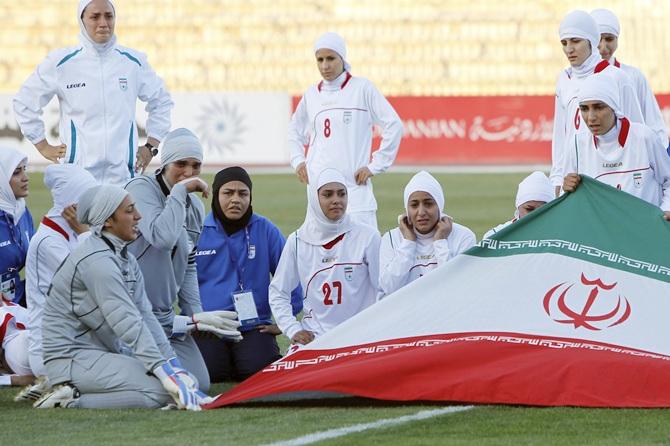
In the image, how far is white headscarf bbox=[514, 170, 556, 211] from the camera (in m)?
8.88

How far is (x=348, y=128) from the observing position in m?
11.6

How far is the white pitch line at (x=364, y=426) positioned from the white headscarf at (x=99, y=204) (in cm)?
170

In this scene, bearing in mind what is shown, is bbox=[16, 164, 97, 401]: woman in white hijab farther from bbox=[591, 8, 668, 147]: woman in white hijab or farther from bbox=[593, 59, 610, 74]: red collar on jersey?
bbox=[591, 8, 668, 147]: woman in white hijab

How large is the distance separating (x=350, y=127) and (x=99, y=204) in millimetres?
4817

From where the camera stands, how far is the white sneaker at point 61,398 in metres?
7.08

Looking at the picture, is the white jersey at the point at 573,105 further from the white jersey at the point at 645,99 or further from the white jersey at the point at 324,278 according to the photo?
the white jersey at the point at 324,278

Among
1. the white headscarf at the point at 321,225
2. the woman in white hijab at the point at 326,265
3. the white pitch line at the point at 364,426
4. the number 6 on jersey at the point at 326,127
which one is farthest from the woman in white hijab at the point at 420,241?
the number 6 on jersey at the point at 326,127

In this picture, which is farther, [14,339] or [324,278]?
[324,278]

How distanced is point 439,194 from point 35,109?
305 centimetres

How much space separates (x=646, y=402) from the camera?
6395mm

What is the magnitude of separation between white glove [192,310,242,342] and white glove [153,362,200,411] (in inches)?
40.6

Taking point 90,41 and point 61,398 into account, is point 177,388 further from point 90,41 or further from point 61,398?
point 90,41

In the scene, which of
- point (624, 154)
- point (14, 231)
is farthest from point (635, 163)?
point (14, 231)

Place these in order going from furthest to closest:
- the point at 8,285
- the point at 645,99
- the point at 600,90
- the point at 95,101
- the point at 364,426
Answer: the point at 645,99 → the point at 95,101 → the point at 8,285 → the point at 600,90 → the point at 364,426
